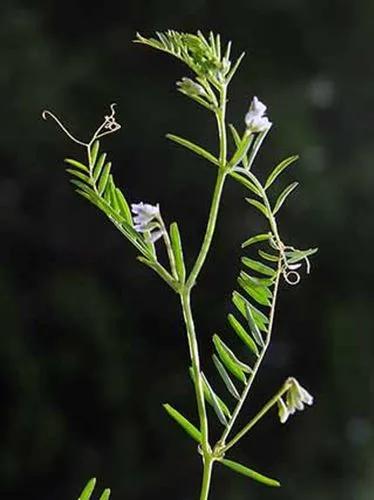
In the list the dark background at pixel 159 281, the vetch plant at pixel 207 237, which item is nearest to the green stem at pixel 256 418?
the vetch plant at pixel 207 237

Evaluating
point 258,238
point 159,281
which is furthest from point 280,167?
point 159,281

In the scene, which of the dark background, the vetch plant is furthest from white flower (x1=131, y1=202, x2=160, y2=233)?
the dark background

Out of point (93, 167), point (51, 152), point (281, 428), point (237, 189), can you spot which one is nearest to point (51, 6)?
point (51, 152)

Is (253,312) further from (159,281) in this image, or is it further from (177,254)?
(159,281)

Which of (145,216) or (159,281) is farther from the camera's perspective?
(159,281)

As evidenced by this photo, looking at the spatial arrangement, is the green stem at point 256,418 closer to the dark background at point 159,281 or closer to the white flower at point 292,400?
the white flower at point 292,400

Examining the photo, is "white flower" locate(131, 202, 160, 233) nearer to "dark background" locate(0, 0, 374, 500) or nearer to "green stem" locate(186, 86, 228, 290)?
"green stem" locate(186, 86, 228, 290)
